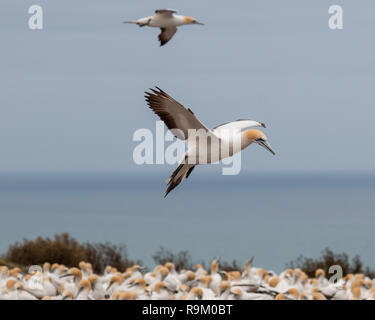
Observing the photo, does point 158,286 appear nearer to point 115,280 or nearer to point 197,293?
point 197,293

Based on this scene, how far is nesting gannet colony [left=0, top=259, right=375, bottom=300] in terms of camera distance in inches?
455

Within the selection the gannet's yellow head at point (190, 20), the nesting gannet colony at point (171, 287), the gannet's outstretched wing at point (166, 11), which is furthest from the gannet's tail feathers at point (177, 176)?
the gannet's yellow head at point (190, 20)

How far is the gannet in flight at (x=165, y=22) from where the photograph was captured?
40.9ft

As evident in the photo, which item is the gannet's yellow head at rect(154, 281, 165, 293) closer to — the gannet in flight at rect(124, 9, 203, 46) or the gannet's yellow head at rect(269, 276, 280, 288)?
the gannet's yellow head at rect(269, 276, 280, 288)

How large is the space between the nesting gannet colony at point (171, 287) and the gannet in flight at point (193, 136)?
379 cm

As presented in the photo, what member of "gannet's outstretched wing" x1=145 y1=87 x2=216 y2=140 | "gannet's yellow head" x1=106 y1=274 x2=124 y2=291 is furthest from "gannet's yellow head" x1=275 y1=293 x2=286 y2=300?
"gannet's outstretched wing" x1=145 y1=87 x2=216 y2=140

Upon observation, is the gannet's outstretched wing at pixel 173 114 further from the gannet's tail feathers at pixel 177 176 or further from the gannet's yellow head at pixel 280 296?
the gannet's yellow head at pixel 280 296

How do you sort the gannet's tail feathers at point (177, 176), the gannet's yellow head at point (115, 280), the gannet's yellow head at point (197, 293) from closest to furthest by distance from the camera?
1. the gannet's tail feathers at point (177, 176)
2. the gannet's yellow head at point (197, 293)
3. the gannet's yellow head at point (115, 280)

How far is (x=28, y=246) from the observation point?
56.2ft

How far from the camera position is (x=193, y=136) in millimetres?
7426

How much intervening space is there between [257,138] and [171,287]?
5.19 meters
